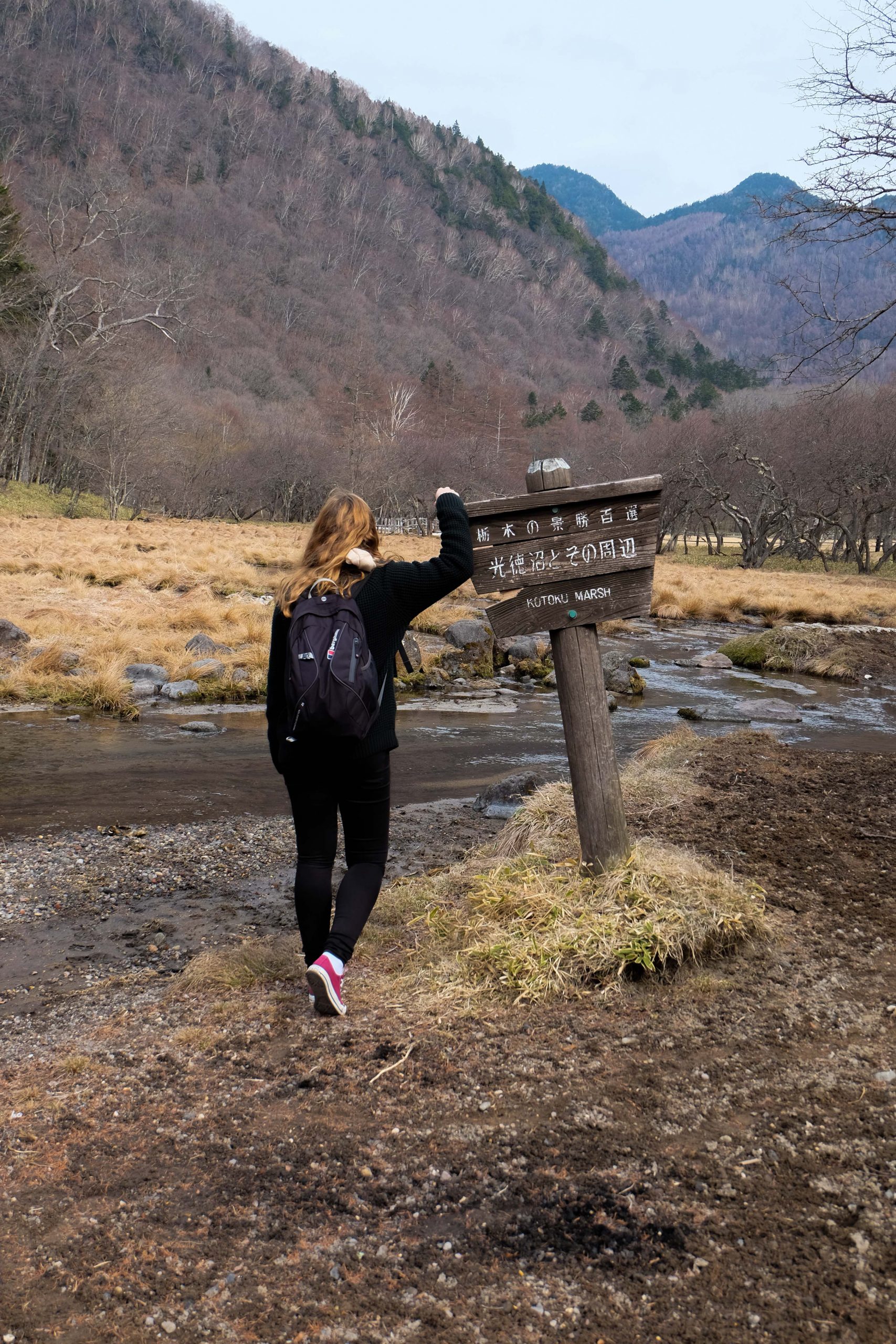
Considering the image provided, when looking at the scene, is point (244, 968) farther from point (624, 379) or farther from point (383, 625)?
point (624, 379)

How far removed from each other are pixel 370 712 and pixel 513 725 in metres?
8.04

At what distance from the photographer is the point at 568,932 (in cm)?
385

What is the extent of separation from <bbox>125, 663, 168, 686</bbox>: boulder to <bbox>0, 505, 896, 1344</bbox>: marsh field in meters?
5.62

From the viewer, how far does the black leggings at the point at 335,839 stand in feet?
11.3

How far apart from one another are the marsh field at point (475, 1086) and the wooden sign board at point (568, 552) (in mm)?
1264

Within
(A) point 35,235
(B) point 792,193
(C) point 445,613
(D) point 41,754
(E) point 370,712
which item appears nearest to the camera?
(E) point 370,712

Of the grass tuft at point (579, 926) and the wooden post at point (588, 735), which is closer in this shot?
the grass tuft at point (579, 926)

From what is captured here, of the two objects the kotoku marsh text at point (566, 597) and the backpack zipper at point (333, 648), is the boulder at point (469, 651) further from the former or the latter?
the backpack zipper at point (333, 648)

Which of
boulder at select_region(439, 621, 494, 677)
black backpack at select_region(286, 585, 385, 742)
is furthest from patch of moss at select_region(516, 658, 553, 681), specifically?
black backpack at select_region(286, 585, 385, 742)

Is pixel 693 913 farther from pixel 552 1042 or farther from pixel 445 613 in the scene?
pixel 445 613

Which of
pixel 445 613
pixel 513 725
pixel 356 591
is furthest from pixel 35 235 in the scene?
pixel 356 591

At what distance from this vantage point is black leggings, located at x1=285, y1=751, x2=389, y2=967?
3.46 m

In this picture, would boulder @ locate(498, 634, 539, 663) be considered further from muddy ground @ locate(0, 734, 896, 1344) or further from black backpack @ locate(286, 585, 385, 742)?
black backpack @ locate(286, 585, 385, 742)

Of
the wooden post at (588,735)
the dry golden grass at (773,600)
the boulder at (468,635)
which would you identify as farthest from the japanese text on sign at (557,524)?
the dry golden grass at (773,600)
